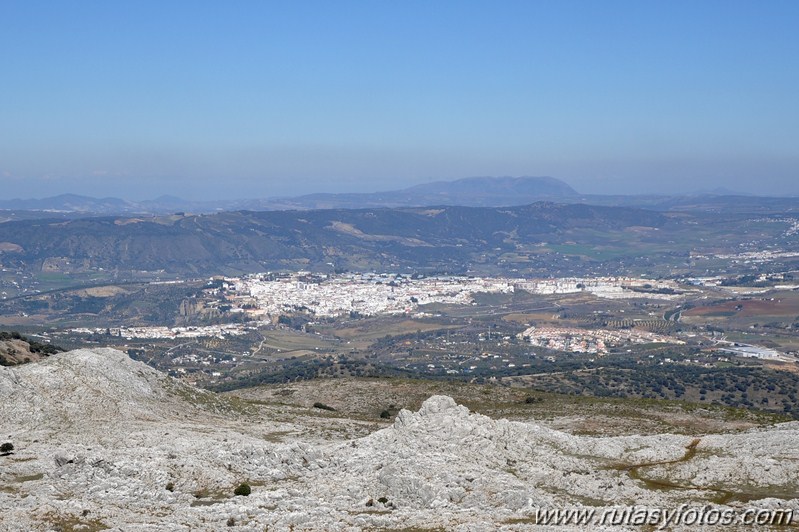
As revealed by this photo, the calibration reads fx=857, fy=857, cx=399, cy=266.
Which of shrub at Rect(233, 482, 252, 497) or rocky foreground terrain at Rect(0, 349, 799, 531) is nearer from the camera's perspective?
rocky foreground terrain at Rect(0, 349, 799, 531)

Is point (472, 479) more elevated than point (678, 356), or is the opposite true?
point (472, 479)

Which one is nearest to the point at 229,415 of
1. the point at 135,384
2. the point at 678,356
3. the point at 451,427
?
the point at 135,384

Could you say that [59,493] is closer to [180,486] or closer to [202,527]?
[180,486]

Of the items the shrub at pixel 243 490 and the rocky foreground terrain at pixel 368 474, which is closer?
the rocky foreground terrain at pixel 368 474

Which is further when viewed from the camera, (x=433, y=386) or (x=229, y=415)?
(x=433, y=386)

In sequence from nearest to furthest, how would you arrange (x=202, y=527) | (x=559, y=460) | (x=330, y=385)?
(x=202, y=527) → (x=559, y=460) → (x=330, y=385)

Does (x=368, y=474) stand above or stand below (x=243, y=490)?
above

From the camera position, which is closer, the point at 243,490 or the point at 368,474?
the point at 243,490

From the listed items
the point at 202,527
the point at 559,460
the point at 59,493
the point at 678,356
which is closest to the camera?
the point at 202,527
